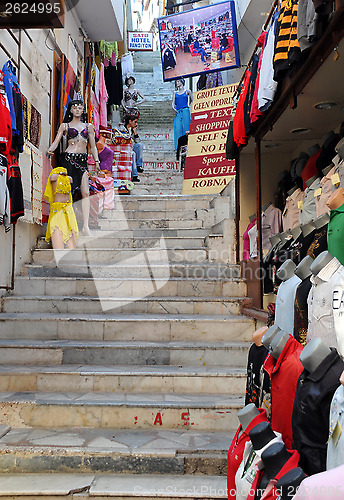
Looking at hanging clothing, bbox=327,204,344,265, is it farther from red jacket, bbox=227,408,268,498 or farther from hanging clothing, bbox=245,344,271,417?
red jacket, bbox=227,408,268,498

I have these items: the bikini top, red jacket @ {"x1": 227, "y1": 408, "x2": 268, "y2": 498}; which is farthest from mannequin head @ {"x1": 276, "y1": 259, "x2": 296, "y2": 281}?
the bikini top

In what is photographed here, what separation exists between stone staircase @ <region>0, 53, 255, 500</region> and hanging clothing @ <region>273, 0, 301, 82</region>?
76.6 inches

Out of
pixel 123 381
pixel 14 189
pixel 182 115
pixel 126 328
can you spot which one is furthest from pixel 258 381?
pixel 182 115

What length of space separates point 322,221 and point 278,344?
124 cm

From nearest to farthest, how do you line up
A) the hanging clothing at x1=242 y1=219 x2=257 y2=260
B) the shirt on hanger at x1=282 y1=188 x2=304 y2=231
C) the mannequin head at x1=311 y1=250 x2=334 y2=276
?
the mannequin head at x1=311 y1=250 x2=334 y2=276 < the shirt on hanger at x1=282 y1=188 x2=304 y2=231 < the hanging clothing at x1=242 y1=219 x2=257 y2=260

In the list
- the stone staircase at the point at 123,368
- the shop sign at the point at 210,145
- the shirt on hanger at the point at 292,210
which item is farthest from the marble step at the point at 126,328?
the shop sign at the point at 210,145

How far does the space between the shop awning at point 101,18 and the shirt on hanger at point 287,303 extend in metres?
6.86

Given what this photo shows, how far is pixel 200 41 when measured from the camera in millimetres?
7348

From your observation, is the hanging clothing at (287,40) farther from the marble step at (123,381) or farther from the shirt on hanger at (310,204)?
the marble step at (123,381)

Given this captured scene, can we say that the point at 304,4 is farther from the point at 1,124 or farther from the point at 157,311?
the point at 157,311

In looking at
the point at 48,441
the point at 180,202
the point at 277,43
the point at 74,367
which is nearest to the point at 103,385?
the point at 74,367

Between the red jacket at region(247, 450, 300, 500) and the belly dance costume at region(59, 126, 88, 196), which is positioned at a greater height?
the belly dance costume at region(59, 126, 88, 196)

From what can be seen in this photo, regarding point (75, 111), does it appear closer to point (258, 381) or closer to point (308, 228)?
point (308, 228)

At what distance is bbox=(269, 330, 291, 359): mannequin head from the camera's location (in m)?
1.56
